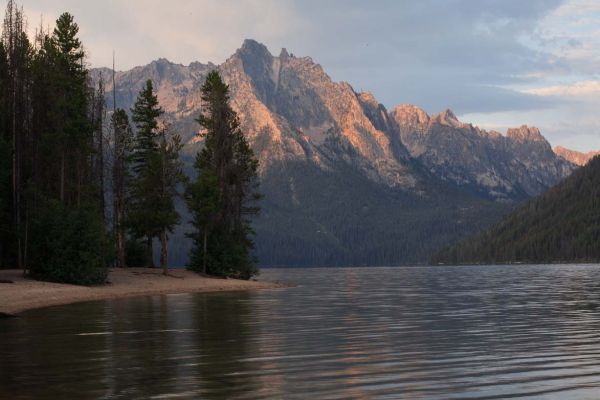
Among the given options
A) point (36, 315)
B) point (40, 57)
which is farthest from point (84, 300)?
point (40, 57)

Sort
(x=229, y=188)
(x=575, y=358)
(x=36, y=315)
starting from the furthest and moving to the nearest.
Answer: (x=229, y=188) → (x=36, y=315) → (x=575, y=358)

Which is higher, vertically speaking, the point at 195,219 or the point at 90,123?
the point at 90,123

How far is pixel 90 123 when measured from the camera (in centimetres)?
8319

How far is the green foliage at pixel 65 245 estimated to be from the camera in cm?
7388

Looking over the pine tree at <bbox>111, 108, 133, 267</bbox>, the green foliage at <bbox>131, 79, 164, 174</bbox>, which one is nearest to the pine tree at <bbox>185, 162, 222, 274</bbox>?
the pine tree at <bbox>111, 108, 133, 267</bbox>

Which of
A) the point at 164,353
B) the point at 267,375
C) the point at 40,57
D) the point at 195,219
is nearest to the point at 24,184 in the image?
the point at 40,57

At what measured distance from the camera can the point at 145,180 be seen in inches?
3809

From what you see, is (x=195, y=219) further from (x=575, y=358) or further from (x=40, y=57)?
(x=575, y=358)

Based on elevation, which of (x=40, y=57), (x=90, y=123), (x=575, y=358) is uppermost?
(x=40, y=57)

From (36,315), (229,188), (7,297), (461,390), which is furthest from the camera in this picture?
(229,188)

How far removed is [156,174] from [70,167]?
470 inches

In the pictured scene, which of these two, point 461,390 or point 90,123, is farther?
point 90,123

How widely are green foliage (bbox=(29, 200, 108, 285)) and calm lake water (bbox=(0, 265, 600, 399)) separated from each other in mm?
27381

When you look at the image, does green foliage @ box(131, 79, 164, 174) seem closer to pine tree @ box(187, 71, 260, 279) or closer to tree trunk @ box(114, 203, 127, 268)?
pine tree @ box(187, 71, 260, 279)
